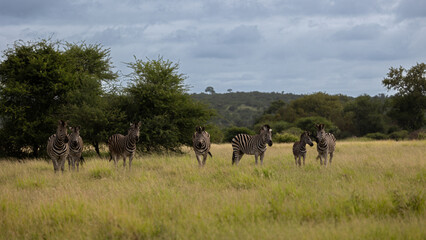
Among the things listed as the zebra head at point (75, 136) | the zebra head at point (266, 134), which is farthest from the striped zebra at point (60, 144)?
the zebra head at point (266, 134)

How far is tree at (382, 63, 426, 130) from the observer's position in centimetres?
5468

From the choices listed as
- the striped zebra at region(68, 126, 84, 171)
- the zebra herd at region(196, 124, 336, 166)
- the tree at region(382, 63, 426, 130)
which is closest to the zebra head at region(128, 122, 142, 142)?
the striped zebra at region(68, 126, 84, 171)

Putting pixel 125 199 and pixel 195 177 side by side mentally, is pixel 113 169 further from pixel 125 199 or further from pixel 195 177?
pixel 125 199

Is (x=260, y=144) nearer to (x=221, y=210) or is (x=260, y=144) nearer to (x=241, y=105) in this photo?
(x=221, y=210)

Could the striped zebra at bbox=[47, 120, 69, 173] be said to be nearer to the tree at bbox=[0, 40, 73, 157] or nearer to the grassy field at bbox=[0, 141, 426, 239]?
the grassy field at bbox=[0, 141, 426, 239]

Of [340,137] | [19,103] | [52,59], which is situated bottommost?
[340,137]

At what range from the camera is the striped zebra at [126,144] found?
15.2 meters

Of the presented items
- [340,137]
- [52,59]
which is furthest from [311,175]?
[340,137]

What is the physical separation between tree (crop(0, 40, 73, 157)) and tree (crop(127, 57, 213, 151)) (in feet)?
14.0

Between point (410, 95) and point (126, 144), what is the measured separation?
49.8m

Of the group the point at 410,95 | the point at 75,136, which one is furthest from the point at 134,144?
the point at 410,95

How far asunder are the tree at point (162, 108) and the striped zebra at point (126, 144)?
19.9 ft

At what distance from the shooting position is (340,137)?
6284 centimetres

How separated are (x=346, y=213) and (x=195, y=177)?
5.71 meters
